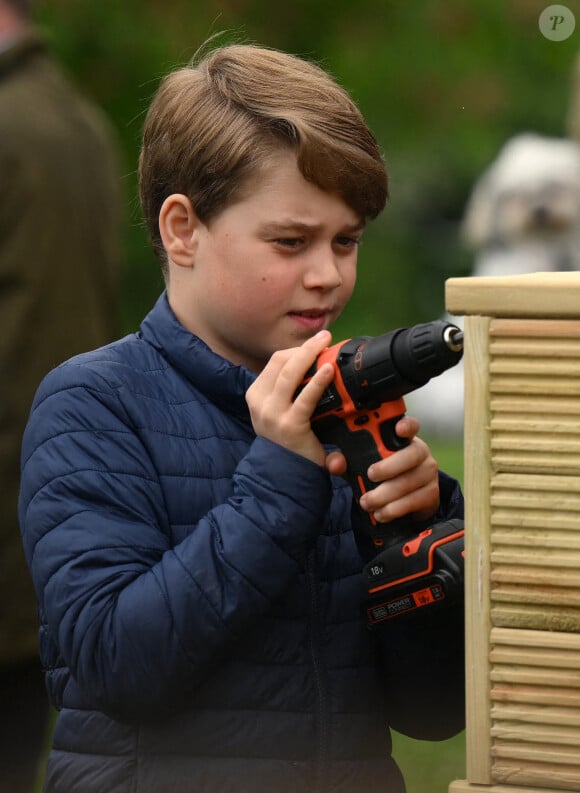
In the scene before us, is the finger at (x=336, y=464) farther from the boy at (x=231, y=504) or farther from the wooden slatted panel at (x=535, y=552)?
the wooden slatted panel at (x=535, y=552)

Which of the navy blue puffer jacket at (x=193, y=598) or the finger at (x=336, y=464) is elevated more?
the finger at (x=336, y=464)

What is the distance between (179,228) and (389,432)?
51cm

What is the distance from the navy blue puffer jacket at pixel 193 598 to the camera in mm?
1960

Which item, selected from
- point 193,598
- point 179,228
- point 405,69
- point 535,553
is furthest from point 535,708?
point 405,69

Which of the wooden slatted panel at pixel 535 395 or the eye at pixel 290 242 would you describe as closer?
the wooden slatted panel at pixel 535 395

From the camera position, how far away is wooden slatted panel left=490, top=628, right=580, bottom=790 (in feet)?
5.80

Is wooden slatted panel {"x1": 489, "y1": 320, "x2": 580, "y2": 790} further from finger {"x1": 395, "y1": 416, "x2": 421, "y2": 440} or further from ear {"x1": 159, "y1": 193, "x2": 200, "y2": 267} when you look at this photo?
ear {"x1": 159, "y1": 193, "x2": 200, "y2": 267}

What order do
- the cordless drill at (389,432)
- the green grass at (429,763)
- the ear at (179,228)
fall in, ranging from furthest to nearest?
the green grass at (429,763) < the ear at (179,228) < the cordless drill at (389,432)

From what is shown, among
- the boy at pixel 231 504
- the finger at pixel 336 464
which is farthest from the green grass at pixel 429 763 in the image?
the finger at pixel 336 464

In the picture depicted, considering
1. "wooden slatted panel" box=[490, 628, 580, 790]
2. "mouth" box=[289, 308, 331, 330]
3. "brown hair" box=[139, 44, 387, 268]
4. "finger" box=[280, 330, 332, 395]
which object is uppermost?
"brown hair" box=[139, 44, 387, 268]

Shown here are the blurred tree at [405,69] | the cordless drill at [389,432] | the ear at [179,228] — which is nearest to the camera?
the cordless drill at [389,432]

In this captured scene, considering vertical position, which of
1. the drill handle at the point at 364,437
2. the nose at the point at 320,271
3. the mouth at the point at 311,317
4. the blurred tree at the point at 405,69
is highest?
the blurred tree at the point at 405,69

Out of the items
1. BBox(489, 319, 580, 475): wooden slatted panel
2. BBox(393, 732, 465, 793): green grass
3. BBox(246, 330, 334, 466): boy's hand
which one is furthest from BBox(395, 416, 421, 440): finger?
BBox(393, 732, 465, 793): green grass

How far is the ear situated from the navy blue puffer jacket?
98 millimetres
